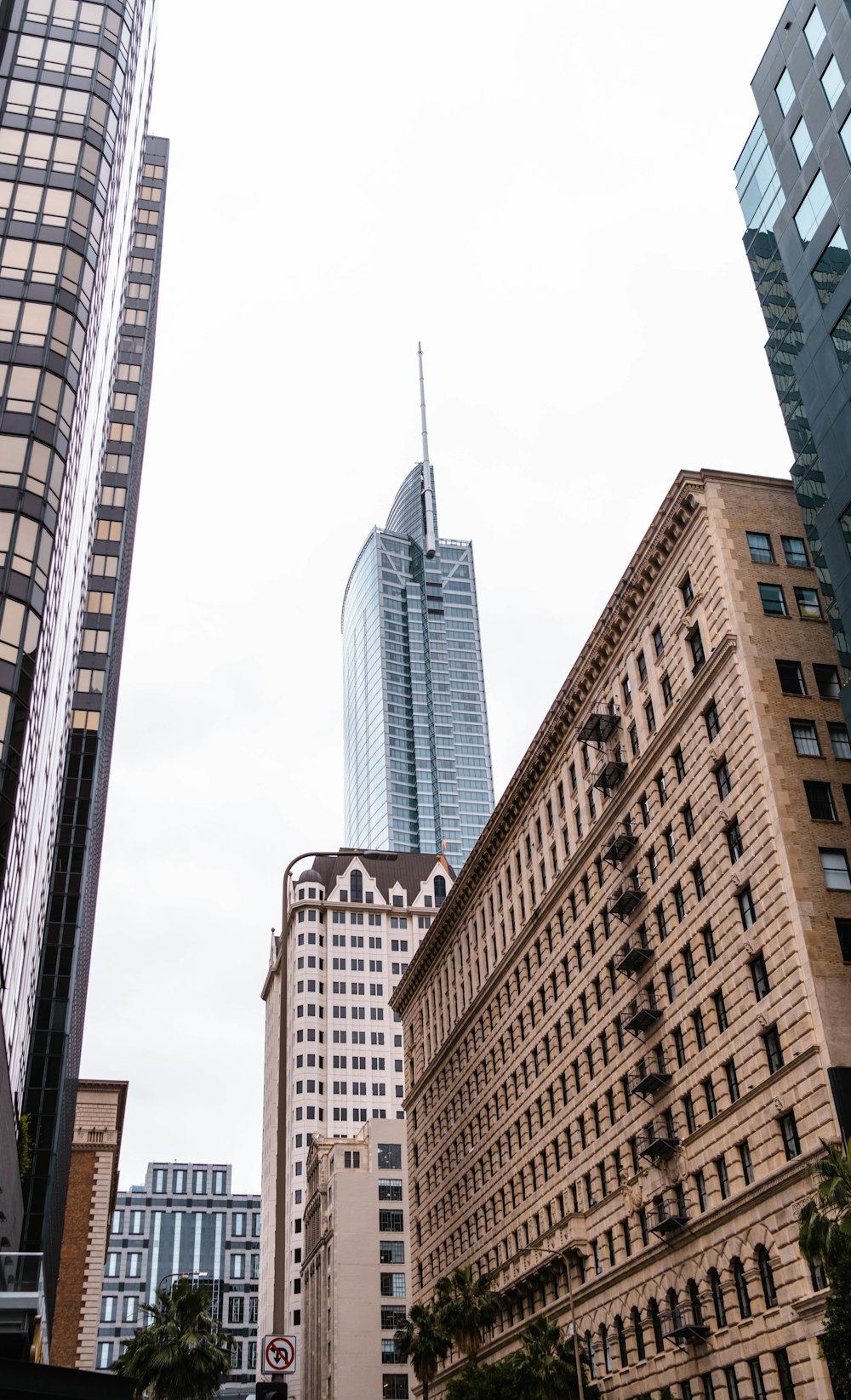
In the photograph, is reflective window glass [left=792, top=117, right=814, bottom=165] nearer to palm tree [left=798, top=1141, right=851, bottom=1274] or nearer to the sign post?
palm tree [left=798, top=1141, right=851, bottom=1274]

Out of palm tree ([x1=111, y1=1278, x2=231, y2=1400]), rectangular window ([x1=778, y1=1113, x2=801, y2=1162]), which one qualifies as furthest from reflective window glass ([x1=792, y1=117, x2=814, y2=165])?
palm tree ([x1=111, y1=1278, x2=231, y2=1400])

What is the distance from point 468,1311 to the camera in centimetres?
7538

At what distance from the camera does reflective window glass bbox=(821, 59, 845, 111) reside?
177 ft

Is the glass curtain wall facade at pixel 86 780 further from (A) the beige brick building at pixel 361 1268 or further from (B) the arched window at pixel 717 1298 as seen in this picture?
(B) the arched window at pixel 717 1298

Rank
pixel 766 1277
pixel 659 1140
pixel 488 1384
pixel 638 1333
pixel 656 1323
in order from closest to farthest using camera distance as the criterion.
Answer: pixel 766 1277, pixel 659 1140, pixel 656 1323, pixel 638 1333, pixel 488 1384

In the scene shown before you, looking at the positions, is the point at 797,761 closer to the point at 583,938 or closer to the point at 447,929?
the point at 583,938

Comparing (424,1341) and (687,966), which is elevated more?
(687,966)

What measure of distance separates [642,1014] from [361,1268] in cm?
9069

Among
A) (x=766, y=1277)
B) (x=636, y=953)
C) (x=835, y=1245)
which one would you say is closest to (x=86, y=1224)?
(x=636, y=953)

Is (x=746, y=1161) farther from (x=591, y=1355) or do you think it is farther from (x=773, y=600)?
(x=773, y=600)

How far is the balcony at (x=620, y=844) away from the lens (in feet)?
212

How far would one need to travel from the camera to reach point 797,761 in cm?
5231

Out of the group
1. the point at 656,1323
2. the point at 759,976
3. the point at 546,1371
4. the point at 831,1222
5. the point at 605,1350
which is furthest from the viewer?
the point at 605,1350

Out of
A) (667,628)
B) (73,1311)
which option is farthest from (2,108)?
(73,1311)
